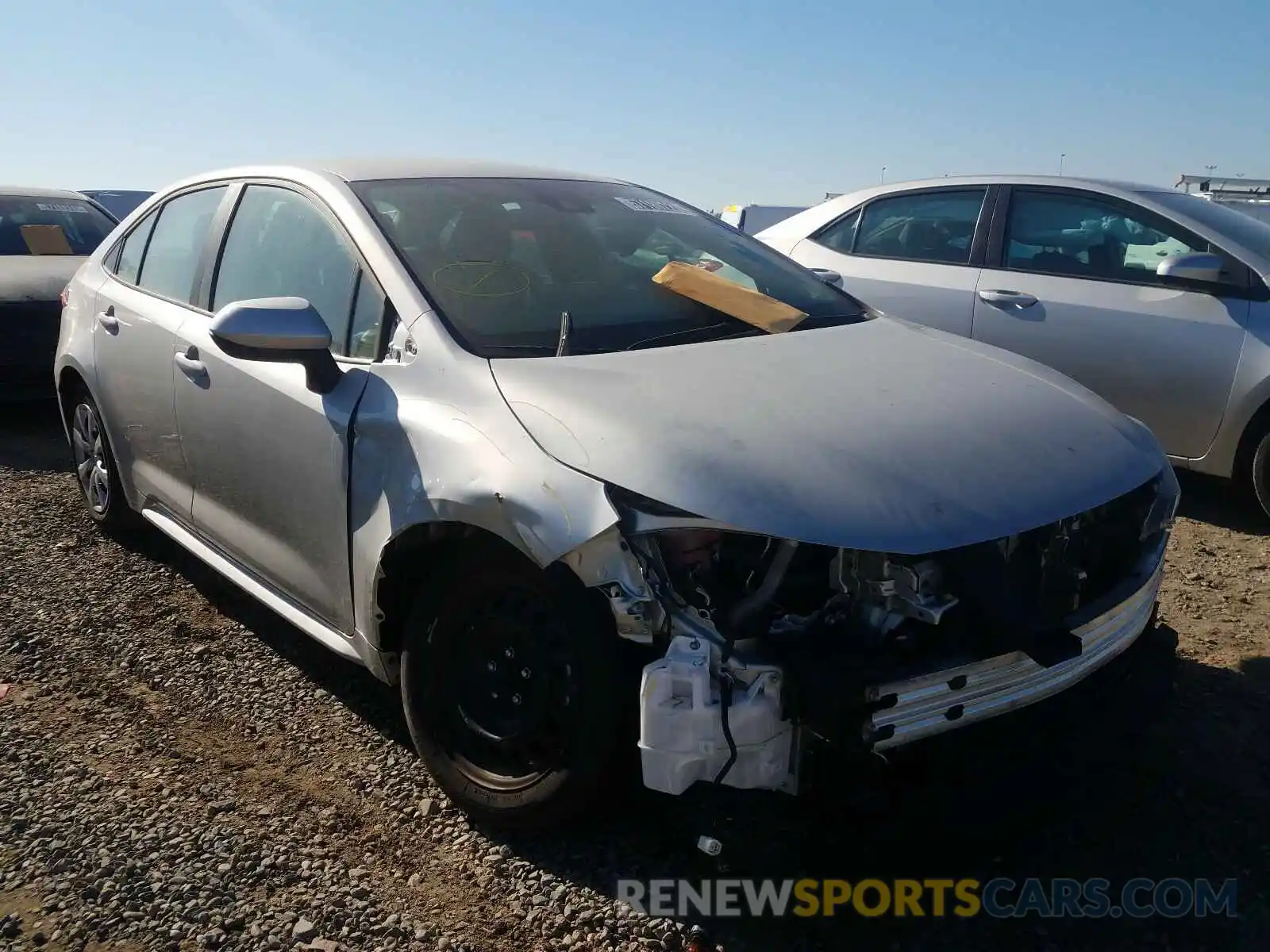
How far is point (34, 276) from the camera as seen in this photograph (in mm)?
7141

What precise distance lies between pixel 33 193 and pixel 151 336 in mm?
5705

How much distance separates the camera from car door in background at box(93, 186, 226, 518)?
370cm

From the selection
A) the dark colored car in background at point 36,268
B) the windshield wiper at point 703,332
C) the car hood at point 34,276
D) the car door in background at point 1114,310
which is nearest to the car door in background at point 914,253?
the car door in background at point 1114,310

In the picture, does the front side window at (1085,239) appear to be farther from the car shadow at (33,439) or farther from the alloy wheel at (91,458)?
the car shadow at (33,439)

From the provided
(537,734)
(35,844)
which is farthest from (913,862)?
(35,844)

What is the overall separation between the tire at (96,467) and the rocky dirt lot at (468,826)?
1080 millimetres

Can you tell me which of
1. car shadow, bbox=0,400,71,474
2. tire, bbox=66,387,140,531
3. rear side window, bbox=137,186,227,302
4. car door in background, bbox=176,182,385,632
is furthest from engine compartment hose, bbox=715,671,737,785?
car shadow, bbox=0,400,71,474

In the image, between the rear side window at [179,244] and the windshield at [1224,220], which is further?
the windshield at [1224,220]

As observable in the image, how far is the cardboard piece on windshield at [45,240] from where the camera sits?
7840mm

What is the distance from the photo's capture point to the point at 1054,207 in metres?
5.38

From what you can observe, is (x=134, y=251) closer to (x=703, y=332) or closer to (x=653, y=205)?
(x=653, y=205)

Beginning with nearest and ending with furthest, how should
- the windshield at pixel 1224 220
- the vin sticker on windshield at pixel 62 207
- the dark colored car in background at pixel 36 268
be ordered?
the windshield at pixel 1224 220 → the dark colored car in background at pixel 36 268 → the vin sticker on windshield at pixel 62 207

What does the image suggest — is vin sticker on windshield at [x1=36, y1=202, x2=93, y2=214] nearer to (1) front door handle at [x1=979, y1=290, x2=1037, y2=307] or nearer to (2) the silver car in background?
(2) the silver car in background

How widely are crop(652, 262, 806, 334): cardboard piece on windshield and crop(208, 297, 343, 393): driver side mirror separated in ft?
3.27
